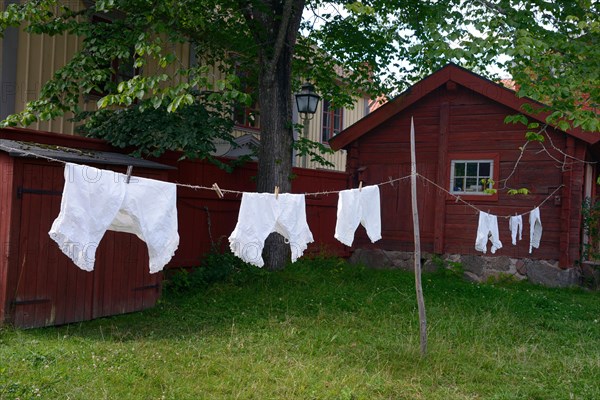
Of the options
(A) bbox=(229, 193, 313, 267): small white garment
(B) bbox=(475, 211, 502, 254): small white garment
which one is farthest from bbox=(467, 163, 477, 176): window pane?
(A) bbox=(229, 193, 313, 267): small white garment

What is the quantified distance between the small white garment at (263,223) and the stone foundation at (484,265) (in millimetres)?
5957

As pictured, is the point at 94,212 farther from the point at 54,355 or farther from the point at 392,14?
the point at 392,14

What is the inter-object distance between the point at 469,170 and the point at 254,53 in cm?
490

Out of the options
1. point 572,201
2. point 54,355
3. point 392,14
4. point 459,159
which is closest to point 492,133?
point 459,159

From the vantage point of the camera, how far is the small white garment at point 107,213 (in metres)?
5.29

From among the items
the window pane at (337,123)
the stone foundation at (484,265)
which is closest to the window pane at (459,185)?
the stone foundation at (484,265)

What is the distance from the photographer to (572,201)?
433 inches

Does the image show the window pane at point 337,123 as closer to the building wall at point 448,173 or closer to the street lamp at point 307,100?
the building wall at point 448,173

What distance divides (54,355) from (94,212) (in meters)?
1.46

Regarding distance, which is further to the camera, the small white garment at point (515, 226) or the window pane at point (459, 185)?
the window pane at point (459, 185)

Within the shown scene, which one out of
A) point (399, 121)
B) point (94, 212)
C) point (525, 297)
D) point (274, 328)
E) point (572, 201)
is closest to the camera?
point (94, 212)

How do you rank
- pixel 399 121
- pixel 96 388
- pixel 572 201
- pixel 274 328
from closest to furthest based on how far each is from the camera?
pixel 96 388
pixel 274 328
pixel 572 201
pixel 399 121

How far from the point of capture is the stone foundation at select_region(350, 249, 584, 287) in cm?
1118

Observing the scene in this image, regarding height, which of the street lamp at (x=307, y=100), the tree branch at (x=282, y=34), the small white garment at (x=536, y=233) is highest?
the tree branch at (x=282, y=34)
